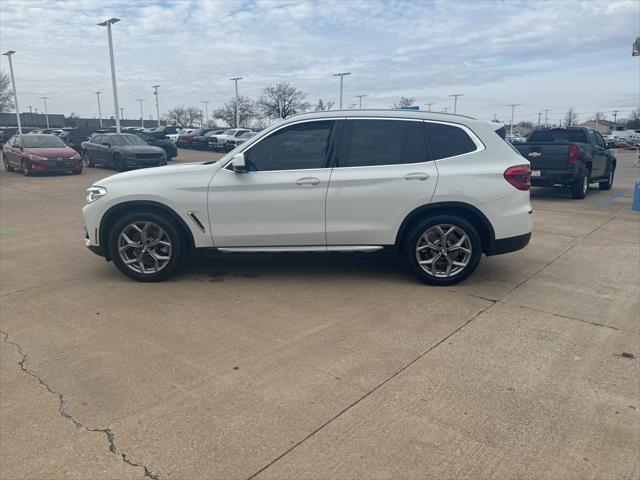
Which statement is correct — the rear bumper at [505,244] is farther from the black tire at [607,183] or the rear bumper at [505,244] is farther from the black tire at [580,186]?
the black tire at [607,183]

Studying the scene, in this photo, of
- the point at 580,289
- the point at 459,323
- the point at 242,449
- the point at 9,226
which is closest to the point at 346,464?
the point at 242,449

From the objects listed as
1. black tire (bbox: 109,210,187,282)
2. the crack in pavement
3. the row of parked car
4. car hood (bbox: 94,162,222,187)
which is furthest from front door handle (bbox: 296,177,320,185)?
the row of parked car

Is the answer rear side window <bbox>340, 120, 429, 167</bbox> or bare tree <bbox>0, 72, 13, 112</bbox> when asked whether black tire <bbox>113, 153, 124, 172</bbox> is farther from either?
bare tree <bbox>0, 72, 13, 112</bbox>

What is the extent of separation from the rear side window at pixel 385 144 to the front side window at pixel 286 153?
0.99 feet

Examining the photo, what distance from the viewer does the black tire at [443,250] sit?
5242 mm

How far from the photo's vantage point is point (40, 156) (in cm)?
1780

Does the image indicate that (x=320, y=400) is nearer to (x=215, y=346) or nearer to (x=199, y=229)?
(x=215, y=346)

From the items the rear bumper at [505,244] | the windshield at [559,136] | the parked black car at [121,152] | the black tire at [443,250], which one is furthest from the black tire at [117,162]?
the rear bumper at [505,244]

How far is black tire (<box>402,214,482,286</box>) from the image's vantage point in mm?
5242

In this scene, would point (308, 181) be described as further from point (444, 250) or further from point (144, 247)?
point (144, 247)

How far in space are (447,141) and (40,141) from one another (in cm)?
1810

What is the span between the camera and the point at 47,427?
2.91 meters

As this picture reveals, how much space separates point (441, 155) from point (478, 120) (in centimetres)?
63

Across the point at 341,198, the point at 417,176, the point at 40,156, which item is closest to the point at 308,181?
the point at 341,198
